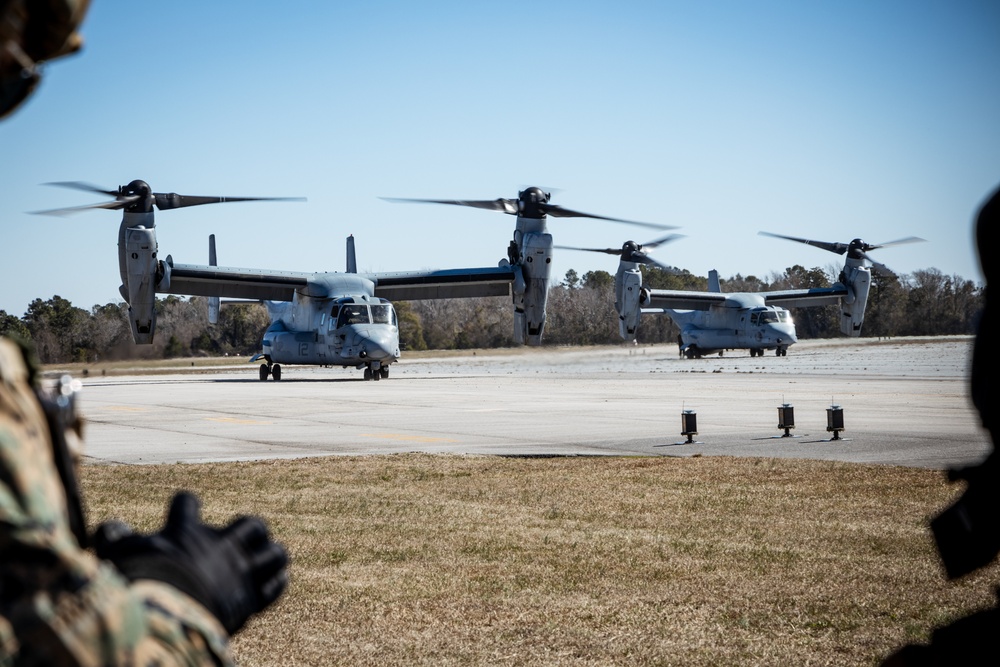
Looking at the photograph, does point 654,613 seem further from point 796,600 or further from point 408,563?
point 408,563

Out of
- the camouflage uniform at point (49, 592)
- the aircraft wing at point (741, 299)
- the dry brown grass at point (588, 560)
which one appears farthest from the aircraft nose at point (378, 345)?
the camouflage uniform at point (49, 592)

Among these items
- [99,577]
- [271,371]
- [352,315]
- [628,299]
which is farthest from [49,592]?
[628,299]

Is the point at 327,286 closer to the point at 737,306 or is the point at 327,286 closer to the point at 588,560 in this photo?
the point at 737,306

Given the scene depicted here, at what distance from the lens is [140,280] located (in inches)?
1271

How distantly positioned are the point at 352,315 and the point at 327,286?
279 cm

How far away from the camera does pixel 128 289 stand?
32312 mm

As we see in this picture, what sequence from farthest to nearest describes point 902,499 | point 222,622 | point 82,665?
point 902,499 → point 222,622 → point 82,665

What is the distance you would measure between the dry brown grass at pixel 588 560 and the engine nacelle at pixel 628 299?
32.5m

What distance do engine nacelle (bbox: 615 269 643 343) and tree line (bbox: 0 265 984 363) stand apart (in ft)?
11.3

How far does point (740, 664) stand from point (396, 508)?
4734 mm

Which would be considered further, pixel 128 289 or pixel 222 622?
pixel 128 289

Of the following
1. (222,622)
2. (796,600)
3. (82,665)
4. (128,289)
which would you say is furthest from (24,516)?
(128,289)

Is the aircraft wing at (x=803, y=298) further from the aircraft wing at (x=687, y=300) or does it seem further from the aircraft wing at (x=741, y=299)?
the aircraft wing at (x=687, y=300)

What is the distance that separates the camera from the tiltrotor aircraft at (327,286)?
32.5 meters
